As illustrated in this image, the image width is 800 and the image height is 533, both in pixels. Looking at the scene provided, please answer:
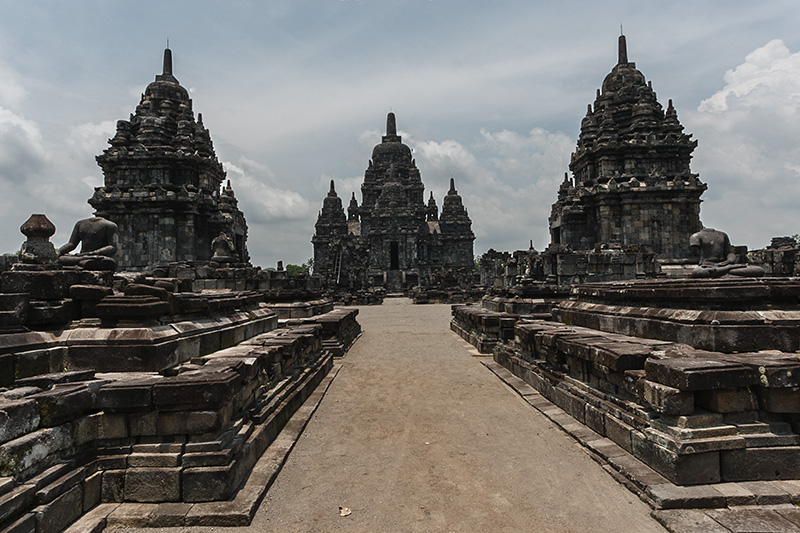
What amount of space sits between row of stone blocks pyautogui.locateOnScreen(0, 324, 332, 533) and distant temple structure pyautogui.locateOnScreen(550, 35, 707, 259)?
23.0 m

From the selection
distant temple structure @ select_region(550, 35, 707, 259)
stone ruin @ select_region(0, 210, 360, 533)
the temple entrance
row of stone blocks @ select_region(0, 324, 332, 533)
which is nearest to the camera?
row of stone blocks @ select_region(0, 324, 332, 533)

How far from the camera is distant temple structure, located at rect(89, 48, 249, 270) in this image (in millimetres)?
22422

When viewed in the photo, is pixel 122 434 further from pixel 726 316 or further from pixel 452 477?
pixel 726 316

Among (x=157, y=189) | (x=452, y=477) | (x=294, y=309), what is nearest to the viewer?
(x=452, y=477)

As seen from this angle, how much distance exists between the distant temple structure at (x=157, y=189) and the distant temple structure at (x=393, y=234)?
10.9m

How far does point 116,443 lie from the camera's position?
329 centimetres

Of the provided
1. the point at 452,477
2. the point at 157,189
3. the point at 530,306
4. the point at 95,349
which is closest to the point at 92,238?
the point at 95,349

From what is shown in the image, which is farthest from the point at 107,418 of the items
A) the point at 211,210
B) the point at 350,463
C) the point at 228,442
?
the point at 211,210

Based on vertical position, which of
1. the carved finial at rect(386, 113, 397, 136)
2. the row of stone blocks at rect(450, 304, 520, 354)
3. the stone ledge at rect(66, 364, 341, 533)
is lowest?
the stone ledge at rect(66, 364, 341, 533)

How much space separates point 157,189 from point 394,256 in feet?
81.6

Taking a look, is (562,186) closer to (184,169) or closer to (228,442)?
(184,169)

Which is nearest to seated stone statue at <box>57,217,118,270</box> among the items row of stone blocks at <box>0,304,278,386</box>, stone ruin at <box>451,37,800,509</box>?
row of stone blocks at <box>0,304,278,386</box>

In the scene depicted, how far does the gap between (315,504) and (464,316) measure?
996 cm

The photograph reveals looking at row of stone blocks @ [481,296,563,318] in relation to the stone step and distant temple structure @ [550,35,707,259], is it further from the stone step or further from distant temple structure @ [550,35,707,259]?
distant temple structure @ [550,35,707,259]
